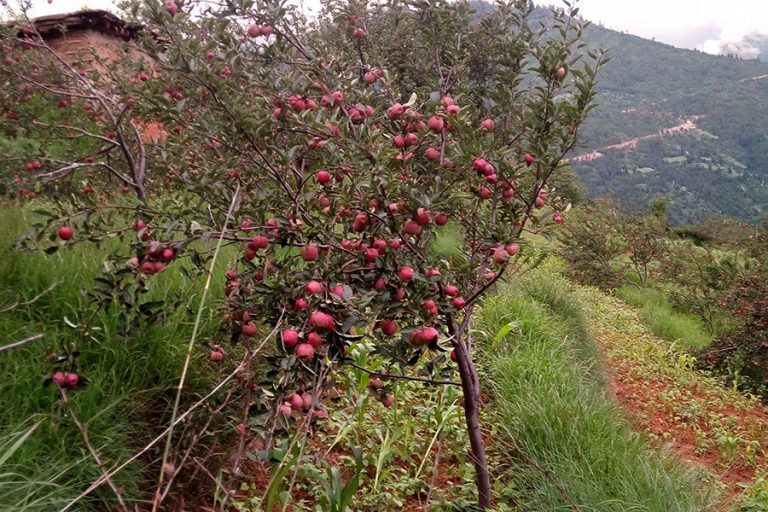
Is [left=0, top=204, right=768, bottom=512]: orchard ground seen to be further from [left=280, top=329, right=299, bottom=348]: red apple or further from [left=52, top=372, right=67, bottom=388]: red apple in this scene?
[left=280, top=329, right=299, bottom=348]: red apple

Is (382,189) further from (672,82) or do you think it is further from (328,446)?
(672,82)

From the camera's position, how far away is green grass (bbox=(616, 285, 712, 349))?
8.02 metres

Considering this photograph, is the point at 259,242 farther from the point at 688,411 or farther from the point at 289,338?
the point at 688,411

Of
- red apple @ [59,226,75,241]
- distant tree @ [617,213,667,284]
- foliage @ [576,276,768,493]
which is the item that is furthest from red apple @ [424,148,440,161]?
distant tree @ [617,213,667,284]

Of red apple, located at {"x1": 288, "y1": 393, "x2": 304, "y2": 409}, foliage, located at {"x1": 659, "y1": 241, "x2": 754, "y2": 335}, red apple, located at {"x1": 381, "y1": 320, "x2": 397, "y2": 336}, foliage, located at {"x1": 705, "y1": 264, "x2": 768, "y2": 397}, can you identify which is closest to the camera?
red apple, located at {"x1": 288, "y1": 393, "x2": 304, "y2": 409}

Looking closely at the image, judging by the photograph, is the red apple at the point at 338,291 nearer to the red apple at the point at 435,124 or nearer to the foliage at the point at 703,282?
the red apple at the point at 435,124

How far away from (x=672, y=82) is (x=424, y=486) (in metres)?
120

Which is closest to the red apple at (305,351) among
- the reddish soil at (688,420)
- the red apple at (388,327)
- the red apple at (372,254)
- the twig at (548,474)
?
the red apple at (388,327)

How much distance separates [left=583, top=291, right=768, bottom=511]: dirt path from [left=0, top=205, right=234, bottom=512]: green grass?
2.68 meters

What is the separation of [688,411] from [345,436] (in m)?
3.47

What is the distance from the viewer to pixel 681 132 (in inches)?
3250

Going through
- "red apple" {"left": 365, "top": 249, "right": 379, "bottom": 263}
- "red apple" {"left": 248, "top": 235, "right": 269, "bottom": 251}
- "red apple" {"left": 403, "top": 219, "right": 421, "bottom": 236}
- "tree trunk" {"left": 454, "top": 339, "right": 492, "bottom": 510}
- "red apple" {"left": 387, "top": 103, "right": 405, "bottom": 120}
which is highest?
"red apple" {"left": 387, "top": 103, "right": 405, "bottom": 120}

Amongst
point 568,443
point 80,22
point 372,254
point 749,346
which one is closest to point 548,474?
point 568,443

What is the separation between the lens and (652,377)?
5551mm
